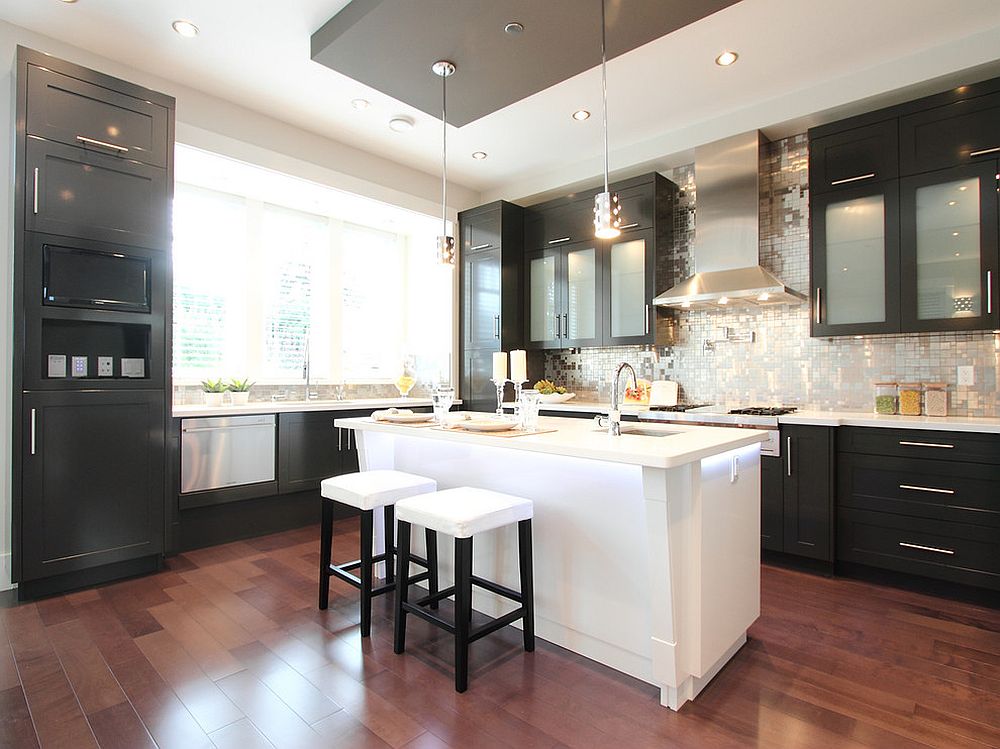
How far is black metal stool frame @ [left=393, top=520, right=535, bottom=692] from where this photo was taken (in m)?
1.96

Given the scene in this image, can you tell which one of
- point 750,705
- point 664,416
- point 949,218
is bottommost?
point 750,705

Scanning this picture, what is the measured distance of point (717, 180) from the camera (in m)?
3.92

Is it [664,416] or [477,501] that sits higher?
[664,416]

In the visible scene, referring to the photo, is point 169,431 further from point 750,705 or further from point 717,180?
point 717,180

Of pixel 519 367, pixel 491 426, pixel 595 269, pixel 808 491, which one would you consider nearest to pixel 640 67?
pixel 595 269

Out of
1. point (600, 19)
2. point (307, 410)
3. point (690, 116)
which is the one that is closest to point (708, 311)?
point (690, 116)

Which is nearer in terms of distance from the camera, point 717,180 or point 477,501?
point 477,501

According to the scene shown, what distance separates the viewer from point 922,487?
2.88 meters

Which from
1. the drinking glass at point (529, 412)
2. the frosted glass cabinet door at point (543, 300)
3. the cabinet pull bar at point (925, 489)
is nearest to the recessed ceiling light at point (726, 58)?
the frosted glass cabinet door at point (543, 300)

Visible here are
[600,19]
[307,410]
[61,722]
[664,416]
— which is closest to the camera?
[61,722]

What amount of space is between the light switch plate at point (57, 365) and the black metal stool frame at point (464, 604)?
2135mm

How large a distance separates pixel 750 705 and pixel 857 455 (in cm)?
181

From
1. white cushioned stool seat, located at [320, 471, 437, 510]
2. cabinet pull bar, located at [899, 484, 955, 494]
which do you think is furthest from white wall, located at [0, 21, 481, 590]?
cabinet pull bar, located at [899, 484, 955, 494]

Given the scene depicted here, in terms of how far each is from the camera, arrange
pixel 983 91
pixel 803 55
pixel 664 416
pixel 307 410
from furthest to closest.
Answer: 1. pixel 307 410
2. pixel 664 416
3. pixel 803 55
4. pixel 983 91
